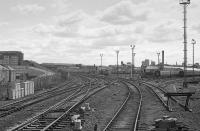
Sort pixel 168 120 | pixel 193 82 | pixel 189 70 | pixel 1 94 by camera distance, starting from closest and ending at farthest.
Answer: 1. pixel 168 120
2. pixel 1 94
3. pixel 193 82
4. pixel 189 70

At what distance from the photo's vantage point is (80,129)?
14508 mm

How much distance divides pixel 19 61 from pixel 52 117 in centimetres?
6800

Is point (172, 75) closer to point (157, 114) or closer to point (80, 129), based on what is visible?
point (157, 114)

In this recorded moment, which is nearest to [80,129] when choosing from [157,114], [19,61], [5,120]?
[5,120]

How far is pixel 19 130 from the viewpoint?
14.6m

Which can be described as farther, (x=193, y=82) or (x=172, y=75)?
(x=172, y=75)

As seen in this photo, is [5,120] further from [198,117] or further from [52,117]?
[198,117]

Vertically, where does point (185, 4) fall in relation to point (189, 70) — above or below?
above

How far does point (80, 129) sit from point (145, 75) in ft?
236

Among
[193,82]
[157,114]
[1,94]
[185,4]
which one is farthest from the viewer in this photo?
[193,82]

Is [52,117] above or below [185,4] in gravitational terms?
below

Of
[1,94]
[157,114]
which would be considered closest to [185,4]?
[1,94]

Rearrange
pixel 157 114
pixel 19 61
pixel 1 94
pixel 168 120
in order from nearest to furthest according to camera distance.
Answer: pixel 168 120 < pixel 157 114 < pixel 1 94 < pixel 19 61

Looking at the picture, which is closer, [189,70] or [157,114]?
[157,114]
